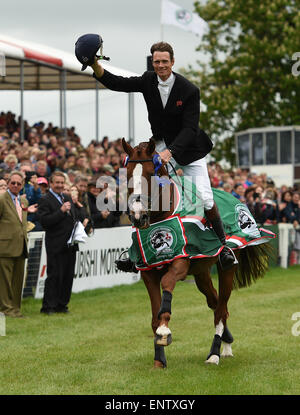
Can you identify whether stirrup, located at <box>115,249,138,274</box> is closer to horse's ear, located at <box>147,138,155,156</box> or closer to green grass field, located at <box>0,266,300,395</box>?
green grass field, located at <box>0,266,300,395</box>

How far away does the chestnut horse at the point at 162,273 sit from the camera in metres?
7.38

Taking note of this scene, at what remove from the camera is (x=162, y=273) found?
26.7 feet

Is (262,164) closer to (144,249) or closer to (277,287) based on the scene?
(277,287)

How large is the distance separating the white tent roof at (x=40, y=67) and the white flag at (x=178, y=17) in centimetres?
274

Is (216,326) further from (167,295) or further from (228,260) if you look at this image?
(167,295)

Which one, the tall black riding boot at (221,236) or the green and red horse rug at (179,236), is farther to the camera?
the tall black riding boot at (221,236)

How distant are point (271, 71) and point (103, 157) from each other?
22.9 metres

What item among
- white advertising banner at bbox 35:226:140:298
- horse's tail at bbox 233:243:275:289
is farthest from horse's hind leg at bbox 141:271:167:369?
white advertising banner at bbox 35:226:140:298

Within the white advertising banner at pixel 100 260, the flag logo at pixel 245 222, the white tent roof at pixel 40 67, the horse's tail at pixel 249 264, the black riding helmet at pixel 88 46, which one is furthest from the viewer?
the white tent roof at pixel 40 67

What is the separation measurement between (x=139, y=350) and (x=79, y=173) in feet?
23.3

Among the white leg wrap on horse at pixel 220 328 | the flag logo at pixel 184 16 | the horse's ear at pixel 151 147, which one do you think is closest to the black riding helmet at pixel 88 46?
the horse's ear at pixel 151 147

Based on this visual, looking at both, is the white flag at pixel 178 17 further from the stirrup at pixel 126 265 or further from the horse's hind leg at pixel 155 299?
the horse's hind leg at pixel 155 299

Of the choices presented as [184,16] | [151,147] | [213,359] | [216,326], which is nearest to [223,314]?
[216,326]
